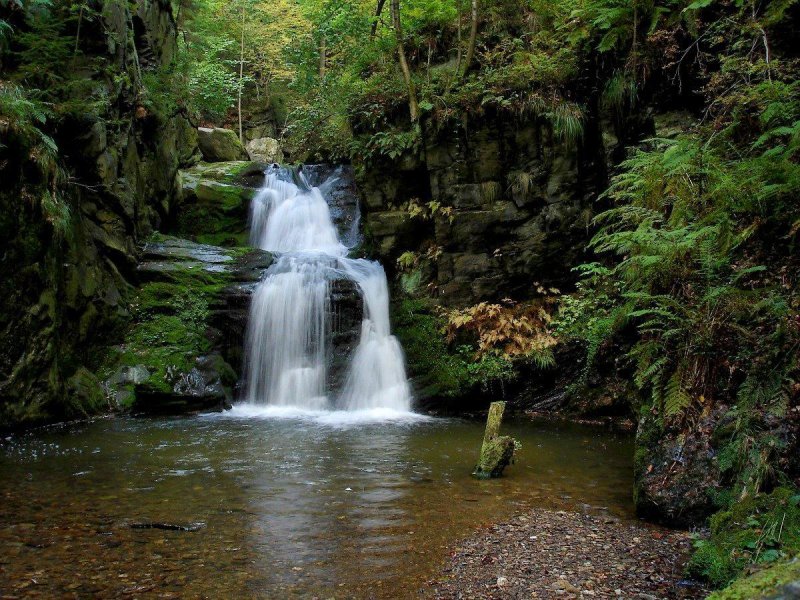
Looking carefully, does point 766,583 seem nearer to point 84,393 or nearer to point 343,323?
point 84,393

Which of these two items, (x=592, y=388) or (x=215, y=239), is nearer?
(x=592, y=388)

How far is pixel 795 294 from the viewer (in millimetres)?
4348

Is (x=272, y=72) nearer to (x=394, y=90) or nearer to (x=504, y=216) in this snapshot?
(x=394, y=90)

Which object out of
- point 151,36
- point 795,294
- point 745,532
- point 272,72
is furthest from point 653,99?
point 272,72

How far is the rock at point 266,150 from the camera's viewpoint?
2336 centimetres

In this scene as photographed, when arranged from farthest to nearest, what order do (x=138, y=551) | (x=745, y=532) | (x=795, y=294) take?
(x=795, y=294), (x=138, y=551), (x=745, y=532)

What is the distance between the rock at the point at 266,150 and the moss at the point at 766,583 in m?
22.9

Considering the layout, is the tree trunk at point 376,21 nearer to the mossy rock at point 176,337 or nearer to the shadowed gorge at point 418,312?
the shadowed gorge at point 418,312

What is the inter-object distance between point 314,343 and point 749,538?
30.6ft

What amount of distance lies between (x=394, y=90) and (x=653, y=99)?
553 cm

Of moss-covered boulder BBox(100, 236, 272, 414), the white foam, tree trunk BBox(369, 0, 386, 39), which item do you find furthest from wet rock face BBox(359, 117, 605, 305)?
moss-covered boulder BBox(100, 236, 272, 414)

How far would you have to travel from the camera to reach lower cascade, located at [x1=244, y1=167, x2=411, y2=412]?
1133 cm

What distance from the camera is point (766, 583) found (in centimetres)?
208

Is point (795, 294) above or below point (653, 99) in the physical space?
below
